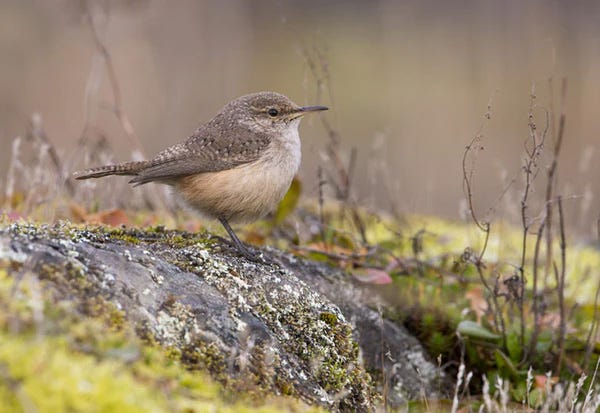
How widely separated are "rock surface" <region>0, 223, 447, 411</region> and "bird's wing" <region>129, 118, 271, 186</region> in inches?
19.6

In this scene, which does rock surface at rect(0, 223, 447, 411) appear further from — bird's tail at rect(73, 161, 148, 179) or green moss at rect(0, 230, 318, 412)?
bird's tail at rect(73, 161, 148, 179)

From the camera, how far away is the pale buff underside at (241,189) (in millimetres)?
4891

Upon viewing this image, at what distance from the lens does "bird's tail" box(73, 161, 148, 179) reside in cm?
492

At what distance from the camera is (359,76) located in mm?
18422

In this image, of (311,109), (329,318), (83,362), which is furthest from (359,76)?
(83,362)

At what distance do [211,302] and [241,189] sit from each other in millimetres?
1516

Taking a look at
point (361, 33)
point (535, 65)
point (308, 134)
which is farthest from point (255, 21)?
point (535, 65)

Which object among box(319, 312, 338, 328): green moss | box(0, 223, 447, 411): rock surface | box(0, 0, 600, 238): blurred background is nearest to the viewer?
box(0, 223, 447, 411): rock surface

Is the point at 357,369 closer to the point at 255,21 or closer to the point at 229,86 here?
the point at 229,86

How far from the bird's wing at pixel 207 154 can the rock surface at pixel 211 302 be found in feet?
1.64

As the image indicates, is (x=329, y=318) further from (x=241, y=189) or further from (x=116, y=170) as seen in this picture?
(x=116, y=170)

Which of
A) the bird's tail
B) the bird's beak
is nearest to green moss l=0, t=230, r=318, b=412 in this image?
the bird's tail

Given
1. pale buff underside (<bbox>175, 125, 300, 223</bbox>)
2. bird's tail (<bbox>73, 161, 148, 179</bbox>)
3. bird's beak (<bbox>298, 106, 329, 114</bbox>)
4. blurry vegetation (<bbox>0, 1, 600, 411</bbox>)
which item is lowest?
blurry vegetation (<bbox>0, 1, 600, 411</bbox>)

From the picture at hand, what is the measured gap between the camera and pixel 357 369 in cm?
380
